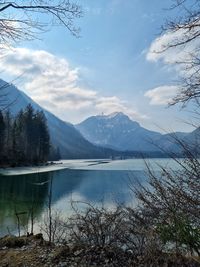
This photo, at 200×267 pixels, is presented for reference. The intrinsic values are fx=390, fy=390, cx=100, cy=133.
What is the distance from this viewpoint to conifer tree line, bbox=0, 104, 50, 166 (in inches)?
2817

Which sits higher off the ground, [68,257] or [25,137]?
[25,137]

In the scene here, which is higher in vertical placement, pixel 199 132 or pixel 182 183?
Answer: pixel 199 132

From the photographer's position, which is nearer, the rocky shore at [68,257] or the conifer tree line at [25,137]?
the rocky shore at [68,257]

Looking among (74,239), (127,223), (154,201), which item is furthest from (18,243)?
(154,201)

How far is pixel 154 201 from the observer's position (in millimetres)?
4547

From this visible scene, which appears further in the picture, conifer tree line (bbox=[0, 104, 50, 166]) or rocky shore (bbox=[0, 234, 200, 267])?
conifer tree line (bbox=[0, 104, 50, 166])

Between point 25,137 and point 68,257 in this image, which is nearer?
point 68,257

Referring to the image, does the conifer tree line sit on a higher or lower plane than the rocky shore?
higher

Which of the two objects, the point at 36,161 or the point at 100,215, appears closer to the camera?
the point at 100,215

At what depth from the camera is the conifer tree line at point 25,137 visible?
7156cm

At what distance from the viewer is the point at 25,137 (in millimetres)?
84750

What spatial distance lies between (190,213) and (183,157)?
721 mm

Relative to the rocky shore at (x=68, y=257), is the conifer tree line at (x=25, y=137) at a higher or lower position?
higher

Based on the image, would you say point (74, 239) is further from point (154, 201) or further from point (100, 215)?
point (154, 201)
